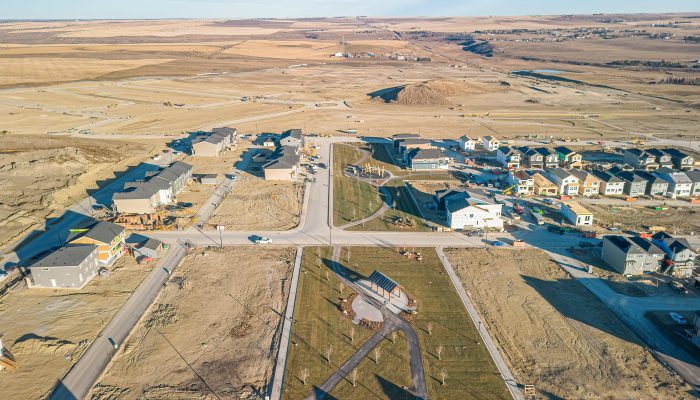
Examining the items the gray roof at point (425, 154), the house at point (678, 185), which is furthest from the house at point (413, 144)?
the house at point (678, 185)

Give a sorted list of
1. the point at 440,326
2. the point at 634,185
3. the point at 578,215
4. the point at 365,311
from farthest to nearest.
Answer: the point at 634,185
the point at 578,215
the point at 365,311
the point at 440,326

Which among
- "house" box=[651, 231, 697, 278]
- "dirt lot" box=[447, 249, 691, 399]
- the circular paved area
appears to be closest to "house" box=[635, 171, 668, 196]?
"house" box=[651, 231, 697, 278]

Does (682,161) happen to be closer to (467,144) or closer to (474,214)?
(467,144)

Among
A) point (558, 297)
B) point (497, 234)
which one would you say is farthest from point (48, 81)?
point (558, 297)

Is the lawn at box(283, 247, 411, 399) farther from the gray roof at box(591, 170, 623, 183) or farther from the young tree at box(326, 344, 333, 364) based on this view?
the gray roof at box(591, 170, 623, 183)

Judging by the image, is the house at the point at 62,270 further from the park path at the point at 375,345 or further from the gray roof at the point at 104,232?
the park path at the point at 375,345

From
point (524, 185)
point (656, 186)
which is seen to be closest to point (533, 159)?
point (524, 185)
